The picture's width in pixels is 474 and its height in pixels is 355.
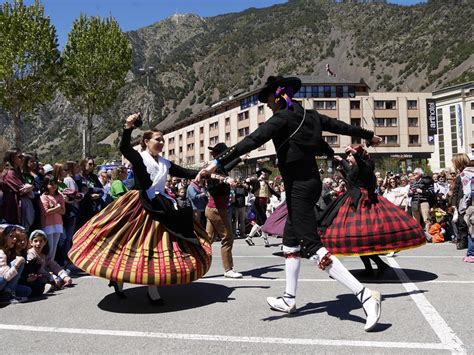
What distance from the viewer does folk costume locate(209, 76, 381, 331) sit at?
4738mm

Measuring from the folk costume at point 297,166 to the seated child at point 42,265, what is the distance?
3.34 metres

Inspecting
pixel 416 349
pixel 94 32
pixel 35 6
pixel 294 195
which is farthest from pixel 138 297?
pixel 94 32

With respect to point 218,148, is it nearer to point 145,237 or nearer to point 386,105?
point 145,237

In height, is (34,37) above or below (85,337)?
above

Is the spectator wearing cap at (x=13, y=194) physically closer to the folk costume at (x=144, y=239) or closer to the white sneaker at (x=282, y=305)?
the folk costume at (x=144, y=239)

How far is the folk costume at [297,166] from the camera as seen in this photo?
474cm

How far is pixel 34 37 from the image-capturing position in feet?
93.2

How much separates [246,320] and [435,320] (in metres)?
1.81

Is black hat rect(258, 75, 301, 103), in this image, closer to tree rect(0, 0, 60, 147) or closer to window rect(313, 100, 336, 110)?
tree rect(0, 0, 60, 147)

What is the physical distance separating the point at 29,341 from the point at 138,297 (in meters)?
1.85

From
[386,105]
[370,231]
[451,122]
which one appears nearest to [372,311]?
[370,231]

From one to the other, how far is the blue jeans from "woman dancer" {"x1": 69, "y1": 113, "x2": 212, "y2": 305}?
0.94 m

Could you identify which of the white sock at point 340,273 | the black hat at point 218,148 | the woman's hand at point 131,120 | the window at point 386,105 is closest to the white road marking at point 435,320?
the white sock at point 340,273

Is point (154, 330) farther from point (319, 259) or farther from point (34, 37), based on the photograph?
point (34, 37)
